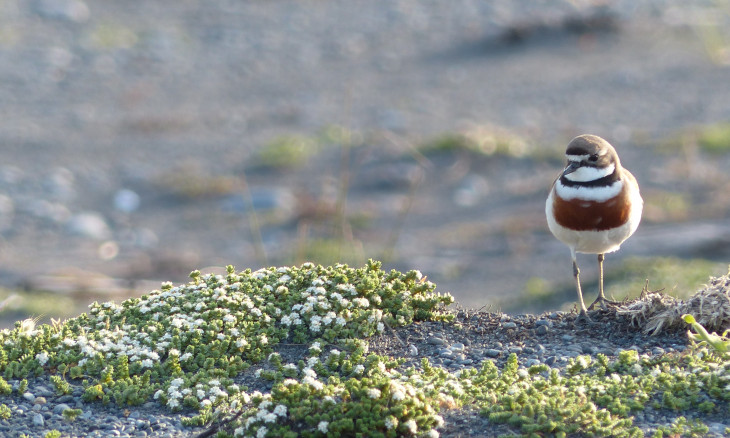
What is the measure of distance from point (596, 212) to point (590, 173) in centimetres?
21

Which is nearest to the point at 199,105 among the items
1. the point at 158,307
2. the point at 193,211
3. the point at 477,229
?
the point at 193,211

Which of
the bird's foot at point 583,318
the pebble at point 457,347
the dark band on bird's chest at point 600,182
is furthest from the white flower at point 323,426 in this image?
the dark band on bird's chest at point 600,182

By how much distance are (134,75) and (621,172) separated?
11826 millimetres

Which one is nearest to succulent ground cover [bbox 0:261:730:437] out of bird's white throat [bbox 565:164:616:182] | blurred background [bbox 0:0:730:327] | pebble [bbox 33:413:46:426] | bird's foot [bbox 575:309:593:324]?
pebble [bbox 33:413:46:426]

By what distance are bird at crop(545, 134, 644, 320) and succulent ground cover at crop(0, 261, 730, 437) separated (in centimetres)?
72

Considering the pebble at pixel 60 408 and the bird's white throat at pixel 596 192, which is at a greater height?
the bird's white throat at pixel 596 192

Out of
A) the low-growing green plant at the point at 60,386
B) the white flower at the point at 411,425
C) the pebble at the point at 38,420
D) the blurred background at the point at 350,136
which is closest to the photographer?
the white flower at the point at 411,425

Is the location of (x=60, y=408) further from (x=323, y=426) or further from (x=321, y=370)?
(x=323, y=426)

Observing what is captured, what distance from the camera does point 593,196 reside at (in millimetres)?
4816

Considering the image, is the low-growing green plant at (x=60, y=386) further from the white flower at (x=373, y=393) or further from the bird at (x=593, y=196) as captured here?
the bird at (x=593, y=196)

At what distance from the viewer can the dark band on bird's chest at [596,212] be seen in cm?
482

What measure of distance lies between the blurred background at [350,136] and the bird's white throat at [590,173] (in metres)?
2.16

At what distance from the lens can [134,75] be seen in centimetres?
1541

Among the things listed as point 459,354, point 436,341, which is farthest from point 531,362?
point 436,341
